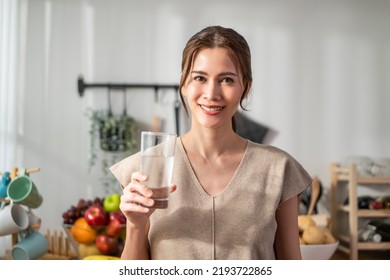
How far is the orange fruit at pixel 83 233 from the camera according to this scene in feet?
4.35

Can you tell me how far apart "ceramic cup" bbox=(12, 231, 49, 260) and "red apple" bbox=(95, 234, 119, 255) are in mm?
164

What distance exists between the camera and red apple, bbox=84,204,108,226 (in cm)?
134

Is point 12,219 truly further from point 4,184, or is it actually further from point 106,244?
point 106,244

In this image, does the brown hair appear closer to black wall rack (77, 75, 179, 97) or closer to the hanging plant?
the hanging plant

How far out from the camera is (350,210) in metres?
2.09

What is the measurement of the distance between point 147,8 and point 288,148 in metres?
0.84

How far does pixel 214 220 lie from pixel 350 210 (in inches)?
64.2

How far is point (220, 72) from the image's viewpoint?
56cm

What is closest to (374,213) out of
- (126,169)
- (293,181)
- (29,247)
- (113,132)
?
(113,132)

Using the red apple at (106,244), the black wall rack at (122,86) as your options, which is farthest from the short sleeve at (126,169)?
the black wall rack at (122,86)

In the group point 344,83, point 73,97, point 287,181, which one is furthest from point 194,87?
point 344,83

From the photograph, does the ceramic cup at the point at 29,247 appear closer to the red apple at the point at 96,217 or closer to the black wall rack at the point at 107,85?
the red apple at the point at 96,217

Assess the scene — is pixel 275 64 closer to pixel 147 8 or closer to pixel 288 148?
pixel 288 148

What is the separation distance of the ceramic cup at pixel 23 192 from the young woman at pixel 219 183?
1.85 ft
